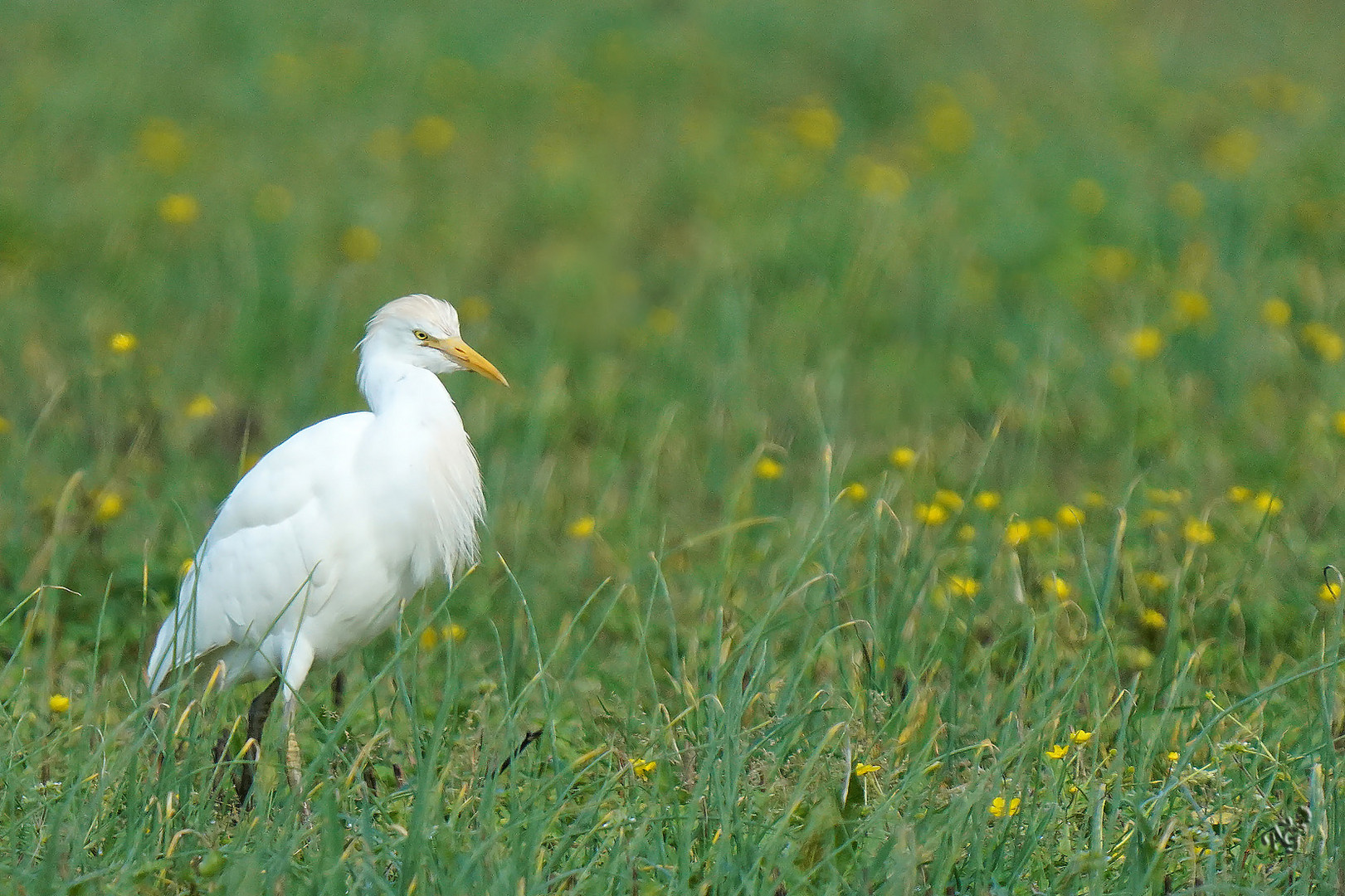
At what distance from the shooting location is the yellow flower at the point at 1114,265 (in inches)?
217

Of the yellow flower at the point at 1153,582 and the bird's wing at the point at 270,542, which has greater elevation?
the bird's wing at the point at 270,542

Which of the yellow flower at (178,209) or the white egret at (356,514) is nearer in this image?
the white egret at (356,514)

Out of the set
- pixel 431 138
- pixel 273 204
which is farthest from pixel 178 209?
pixel 431 138

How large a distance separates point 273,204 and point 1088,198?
3.23 metres

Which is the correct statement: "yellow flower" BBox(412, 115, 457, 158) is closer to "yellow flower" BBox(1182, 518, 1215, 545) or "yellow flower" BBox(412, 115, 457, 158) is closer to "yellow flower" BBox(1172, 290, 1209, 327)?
"yellow flower" BBox(1172, 290, 1209, 327)

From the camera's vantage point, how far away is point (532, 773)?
2.43m

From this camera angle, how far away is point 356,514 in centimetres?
277

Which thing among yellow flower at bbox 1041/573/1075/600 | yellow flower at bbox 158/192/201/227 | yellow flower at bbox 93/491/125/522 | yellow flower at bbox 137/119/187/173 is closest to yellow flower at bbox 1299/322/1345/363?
yellow flower at bbox 1041/573/1075/600

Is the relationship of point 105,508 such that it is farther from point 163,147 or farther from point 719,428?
point 163,147

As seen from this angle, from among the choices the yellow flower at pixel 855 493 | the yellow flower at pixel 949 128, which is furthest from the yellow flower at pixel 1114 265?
the yellow flower at pixel 855 493

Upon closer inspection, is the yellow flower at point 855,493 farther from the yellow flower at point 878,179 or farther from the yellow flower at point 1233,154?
the yellow flower at point 1233,154

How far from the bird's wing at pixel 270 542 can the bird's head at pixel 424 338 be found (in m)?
0.15

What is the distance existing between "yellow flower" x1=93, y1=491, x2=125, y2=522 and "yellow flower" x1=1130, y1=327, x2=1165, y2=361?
120 inches

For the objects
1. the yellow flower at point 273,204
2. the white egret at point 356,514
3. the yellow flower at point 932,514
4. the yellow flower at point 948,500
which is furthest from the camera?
the yellow flower at point 273,204
